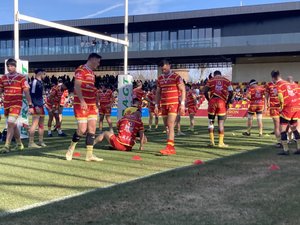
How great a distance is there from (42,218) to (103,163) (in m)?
3.76

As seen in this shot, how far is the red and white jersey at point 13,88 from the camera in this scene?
9.72 m

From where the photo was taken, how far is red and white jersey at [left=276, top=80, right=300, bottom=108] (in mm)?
9344

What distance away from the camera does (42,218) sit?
4.39 meters

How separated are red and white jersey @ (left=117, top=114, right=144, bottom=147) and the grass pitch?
0.71 metres

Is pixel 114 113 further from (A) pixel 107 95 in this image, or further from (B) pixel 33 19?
(B) pixel 33 19

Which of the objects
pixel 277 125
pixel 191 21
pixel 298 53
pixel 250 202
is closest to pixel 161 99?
pixel 277 125

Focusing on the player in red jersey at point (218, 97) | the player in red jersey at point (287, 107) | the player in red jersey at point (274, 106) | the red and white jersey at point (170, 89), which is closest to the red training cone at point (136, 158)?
the red and white jersey at point (170, 89)

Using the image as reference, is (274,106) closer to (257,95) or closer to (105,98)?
(257,95)

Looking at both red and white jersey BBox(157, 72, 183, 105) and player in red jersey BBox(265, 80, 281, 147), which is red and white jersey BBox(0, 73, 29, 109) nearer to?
red and white jersey BBox(157, 72, 183, 105)

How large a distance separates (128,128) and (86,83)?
200 centimetres

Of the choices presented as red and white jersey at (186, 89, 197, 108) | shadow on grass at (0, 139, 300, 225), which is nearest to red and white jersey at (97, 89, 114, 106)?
red and white jersey at (186, 89, 197, 108)

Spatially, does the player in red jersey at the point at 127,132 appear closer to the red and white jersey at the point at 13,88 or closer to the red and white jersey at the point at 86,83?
the red and white jersey at the point at 86,83

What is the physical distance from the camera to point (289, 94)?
9.38 metres

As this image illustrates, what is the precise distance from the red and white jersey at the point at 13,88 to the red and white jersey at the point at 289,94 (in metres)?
5.91
